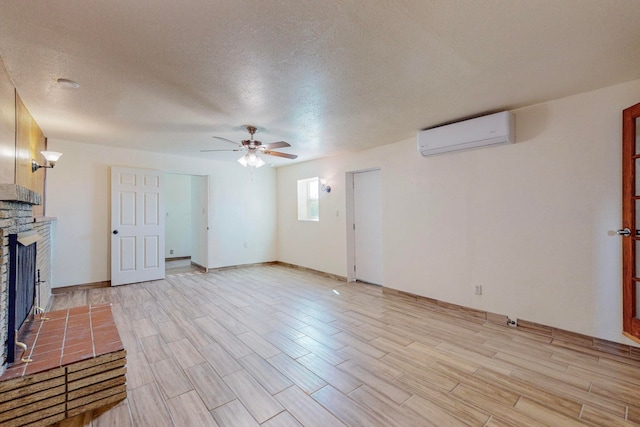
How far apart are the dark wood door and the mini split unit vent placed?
87cm

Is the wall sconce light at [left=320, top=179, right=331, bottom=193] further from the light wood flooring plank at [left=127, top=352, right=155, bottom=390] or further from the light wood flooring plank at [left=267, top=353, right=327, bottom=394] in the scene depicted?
the light wood flooring plank at [left=127, top=352, right=155, bottom=390]

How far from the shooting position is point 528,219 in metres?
3.00

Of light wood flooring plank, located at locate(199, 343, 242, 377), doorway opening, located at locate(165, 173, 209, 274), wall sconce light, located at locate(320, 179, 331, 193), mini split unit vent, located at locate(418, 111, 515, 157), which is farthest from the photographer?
doorway opening, located at locate(165, 173, 209, 274)

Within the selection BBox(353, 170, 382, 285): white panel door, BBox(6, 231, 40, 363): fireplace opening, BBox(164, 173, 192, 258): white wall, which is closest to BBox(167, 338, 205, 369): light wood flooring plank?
BBox(6, 231, 40, 363): fireplace opening

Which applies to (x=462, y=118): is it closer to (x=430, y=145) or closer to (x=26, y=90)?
(x=430, y=145)

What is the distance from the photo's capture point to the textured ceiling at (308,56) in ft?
5.24

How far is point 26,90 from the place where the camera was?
2576 mm

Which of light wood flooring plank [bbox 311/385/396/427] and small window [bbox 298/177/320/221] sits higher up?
small window [bbox 298/177/320/221]

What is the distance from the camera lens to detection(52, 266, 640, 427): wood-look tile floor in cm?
177

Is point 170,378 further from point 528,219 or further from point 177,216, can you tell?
point 177,216

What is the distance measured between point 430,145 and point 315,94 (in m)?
1.80

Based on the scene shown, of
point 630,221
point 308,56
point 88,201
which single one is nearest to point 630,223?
point 630,221

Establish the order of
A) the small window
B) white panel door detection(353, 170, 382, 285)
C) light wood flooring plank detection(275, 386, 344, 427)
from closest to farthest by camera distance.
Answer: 1. light wood flooring plank detection(275, 386, 344, 427)
2. white panel door detection(353, 170, 382, 285)
3. the small window

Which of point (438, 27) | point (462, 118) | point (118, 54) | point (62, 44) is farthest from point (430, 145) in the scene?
point (62, 44)
